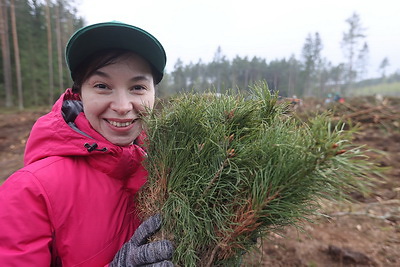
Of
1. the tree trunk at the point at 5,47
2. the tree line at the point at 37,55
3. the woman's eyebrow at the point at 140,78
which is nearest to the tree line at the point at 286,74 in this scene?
A: the woman's eyebrow at the point at 140,78

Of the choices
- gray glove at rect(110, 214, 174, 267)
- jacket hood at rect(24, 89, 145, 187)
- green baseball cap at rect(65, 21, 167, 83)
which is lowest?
gray glove at rect(110, 214, 174, 267)

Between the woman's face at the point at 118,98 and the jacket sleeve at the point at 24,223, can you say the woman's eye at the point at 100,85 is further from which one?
the jacket sleeve at the point at 24,223

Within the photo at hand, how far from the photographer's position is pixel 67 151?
117 centimetres

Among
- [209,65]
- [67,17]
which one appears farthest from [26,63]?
[209,65]

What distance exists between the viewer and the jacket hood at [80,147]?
3.88 ft

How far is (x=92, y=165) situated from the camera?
124 cm

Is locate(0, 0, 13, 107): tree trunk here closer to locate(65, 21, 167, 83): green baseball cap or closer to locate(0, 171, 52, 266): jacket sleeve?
locate(65, 21, 167, 83): green baseball cap

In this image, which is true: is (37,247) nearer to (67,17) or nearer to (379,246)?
(379,246)

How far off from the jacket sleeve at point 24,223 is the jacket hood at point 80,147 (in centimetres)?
18

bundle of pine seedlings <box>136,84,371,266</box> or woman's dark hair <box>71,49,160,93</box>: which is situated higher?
woman's dark hair <box>71,49,160,93</box>

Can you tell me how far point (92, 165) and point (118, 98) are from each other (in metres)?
0.38

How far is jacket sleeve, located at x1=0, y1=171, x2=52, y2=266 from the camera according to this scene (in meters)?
0.96

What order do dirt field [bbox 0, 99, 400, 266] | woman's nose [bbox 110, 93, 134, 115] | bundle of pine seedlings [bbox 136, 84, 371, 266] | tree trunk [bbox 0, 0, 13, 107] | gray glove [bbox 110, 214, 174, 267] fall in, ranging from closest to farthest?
bundle of pine seedlings [bbox 136, 84, 371, 266] < gray glove [bbox 110, 214, 174, 267] < woman's nose [bbox 110, 93, 134, 115] < dirt field [bbox 0, 99, 400, 266] < tree trunk [bbox 0, 0, 13, 107]

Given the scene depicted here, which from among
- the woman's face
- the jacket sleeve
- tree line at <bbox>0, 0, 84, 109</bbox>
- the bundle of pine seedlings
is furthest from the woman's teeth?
tree line at <bbox>0, 0, 84, 109</bbox>
